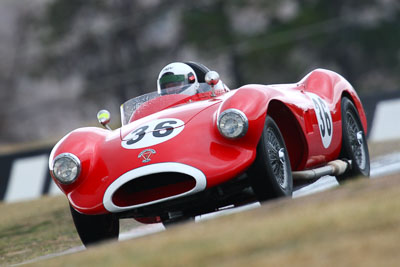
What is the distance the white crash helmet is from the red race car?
942mm

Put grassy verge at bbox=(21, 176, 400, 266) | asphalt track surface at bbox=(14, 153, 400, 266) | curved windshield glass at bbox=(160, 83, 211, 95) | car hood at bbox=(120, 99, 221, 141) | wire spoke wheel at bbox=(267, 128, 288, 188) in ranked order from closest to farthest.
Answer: grassy verge at bbox=(21, 176, 400, 266), wire spoke wheel at bbox=(267, 128, 288, 188), car hood at bbox=(120, 99, 221, 141), asphalt track surface at bbox=(14, 153, 400, 266), curved windshield glass at bbox=(160, 83, 211, 95)

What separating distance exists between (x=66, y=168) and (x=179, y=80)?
1.84 meters

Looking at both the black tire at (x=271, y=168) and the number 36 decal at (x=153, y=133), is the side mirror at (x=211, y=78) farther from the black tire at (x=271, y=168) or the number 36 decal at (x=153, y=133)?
the black tire at (x=271, y=168)

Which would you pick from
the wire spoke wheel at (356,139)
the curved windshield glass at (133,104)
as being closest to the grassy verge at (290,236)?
the wire spoke wheel at (356,139)

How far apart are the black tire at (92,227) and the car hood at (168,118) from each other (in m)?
0.63

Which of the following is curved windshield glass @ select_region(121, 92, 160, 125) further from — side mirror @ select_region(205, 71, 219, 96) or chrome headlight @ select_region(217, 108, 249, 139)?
chrome headlight @ select_region(217, 108, 249, 139)

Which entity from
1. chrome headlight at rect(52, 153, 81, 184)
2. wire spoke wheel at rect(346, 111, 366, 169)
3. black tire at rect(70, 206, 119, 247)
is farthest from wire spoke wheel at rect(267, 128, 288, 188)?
wire spoke wheel at rect(346, 111, 366, 169)

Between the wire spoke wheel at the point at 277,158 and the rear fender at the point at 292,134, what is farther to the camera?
the rear fender at the point at 292,134

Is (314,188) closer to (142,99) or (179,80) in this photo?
(179,80)

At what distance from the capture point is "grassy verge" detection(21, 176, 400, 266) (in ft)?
11.3

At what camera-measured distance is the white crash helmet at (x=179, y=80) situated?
25.6 ft

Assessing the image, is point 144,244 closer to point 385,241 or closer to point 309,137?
point 385,241

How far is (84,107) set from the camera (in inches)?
1379

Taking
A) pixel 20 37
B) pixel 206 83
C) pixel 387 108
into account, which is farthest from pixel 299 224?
pixel 20 37
